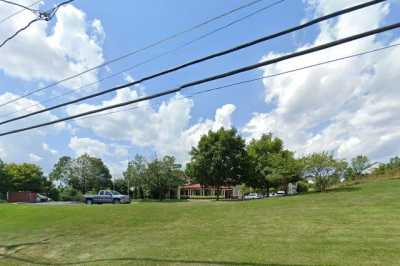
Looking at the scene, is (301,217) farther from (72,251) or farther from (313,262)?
(72,251)

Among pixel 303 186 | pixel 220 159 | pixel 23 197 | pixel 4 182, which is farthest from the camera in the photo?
pixel 4 182

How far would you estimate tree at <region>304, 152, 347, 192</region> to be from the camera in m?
34.3

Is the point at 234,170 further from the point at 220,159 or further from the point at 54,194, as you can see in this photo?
the point at 54,194

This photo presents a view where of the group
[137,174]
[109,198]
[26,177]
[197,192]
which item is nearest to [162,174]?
[137,174]

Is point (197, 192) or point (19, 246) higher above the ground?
point (197, 192)

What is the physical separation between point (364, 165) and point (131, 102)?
53128 mm

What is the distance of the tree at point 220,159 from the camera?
4931 centimetres

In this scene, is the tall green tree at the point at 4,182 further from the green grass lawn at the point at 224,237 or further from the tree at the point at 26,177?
the green grass lawn at the point at 224,237

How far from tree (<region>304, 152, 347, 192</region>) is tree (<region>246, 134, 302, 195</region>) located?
4.63ft

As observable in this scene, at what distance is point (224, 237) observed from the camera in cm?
1393

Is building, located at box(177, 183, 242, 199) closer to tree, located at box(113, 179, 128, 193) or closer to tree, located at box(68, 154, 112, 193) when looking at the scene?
tree, located at box(113, 179, 128, 193)

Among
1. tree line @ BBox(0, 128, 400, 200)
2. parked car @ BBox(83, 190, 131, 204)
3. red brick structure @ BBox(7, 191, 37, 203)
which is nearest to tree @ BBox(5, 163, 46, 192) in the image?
tree line @ BBox(0, 128, 400, 200)

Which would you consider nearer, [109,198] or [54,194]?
[109,198]

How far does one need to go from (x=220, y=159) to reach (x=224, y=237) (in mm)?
35174
